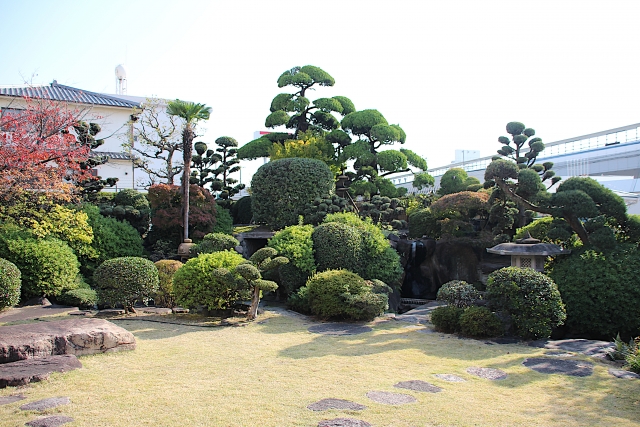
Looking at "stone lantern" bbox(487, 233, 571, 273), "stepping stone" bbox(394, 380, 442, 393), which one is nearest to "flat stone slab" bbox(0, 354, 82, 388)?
"stepping stone" bbox(394, 380, 442, 393)

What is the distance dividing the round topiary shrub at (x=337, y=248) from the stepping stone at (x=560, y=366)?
5779 mm

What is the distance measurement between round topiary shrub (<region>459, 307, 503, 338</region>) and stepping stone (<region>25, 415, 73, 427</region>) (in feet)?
21.0

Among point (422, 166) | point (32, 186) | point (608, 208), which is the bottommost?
point (608, 208)

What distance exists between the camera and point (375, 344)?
8.13 metres

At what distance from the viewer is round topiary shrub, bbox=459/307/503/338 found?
8.55 m

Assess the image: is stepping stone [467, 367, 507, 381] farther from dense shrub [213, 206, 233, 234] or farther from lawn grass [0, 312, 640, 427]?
dense shrub [213, 206, 233, 234]

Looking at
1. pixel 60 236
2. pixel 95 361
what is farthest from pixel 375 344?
pixel 60 236

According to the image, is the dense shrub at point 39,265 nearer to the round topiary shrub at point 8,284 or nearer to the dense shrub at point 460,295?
the round topiary shrub at point 8,284

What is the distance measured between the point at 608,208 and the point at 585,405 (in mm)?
6438

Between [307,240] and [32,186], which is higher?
[32,186]

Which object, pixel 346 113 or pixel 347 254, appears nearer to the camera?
pixel 347 254

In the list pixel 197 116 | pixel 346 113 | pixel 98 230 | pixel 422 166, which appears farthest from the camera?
pixel 346 113

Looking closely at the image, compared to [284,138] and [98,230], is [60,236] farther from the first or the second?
[284,138]

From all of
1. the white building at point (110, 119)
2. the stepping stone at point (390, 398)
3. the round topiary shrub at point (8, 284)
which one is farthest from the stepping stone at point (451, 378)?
the white building at point (110, 119)
